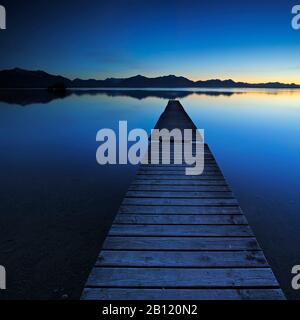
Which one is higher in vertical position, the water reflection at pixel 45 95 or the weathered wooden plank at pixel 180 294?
the water reflection at pixel 45 95

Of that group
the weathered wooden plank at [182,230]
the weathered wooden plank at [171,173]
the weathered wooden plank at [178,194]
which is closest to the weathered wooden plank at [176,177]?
the weathered wooden plank at [171,173]

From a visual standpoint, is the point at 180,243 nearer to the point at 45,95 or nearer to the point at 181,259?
the point at 181,259

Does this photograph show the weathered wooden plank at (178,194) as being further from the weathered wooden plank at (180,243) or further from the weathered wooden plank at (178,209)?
the weathered wooden plank at (180,243)

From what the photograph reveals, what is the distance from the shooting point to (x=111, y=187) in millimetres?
6973

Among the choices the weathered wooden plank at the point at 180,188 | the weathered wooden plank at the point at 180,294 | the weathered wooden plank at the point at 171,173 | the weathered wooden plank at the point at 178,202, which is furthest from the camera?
the weathered wooden plank at the point at 171,173

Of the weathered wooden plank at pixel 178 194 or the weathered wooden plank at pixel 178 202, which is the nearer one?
the weathered wooden plank at pixel 178 202

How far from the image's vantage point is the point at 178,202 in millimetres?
4219

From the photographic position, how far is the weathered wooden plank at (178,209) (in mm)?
3881

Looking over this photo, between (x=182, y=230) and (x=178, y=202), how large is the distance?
2.78ft

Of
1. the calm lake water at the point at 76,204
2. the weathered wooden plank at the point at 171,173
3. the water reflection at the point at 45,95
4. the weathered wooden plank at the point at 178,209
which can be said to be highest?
the water reflection at the point at 45,95

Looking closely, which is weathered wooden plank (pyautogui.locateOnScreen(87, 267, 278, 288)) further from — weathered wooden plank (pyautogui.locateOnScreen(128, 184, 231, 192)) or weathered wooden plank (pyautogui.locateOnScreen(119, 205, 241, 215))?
weathered wooden plank (pyautogui.locateOnScreen(128, 184, 231, 192))
